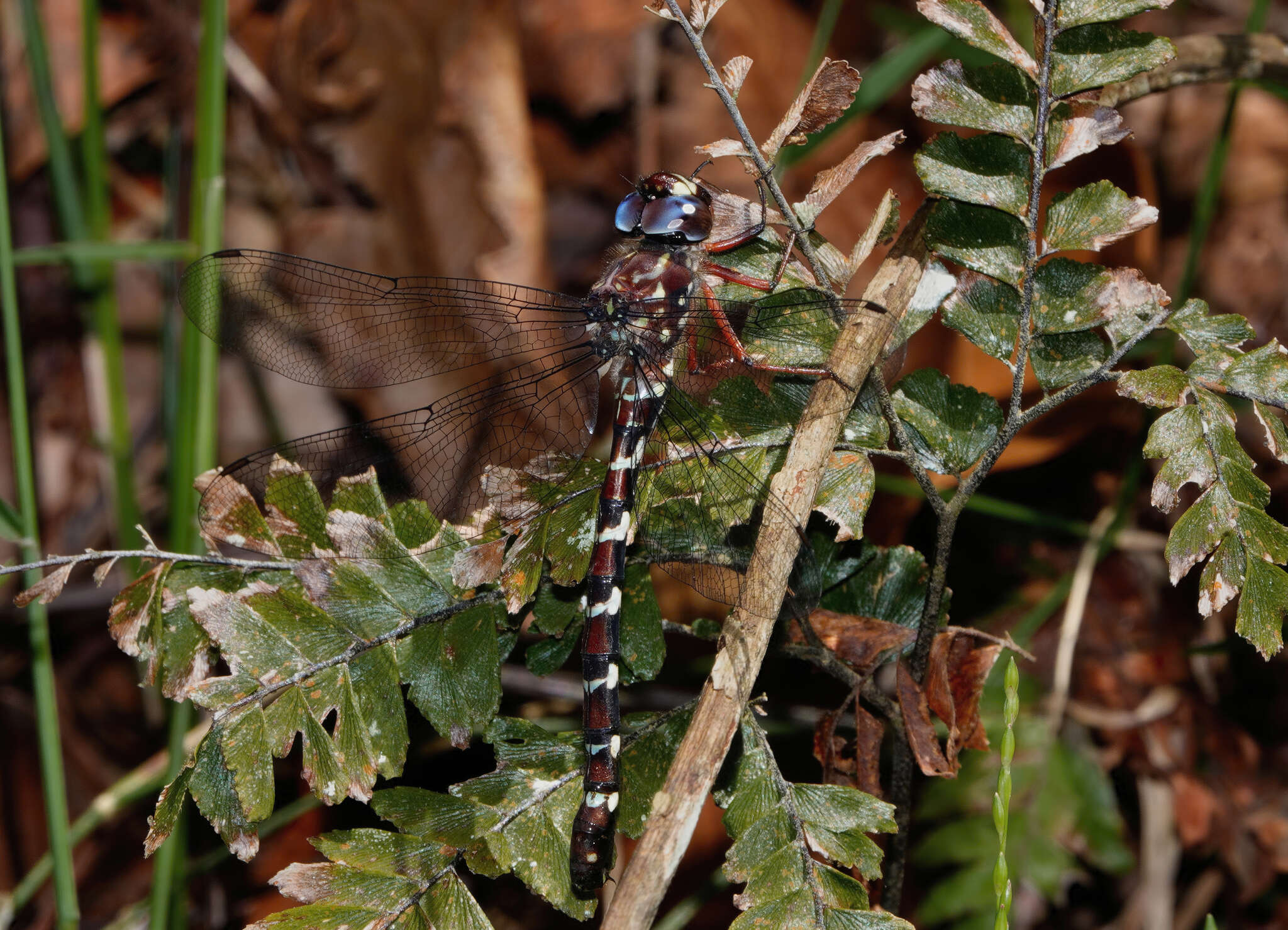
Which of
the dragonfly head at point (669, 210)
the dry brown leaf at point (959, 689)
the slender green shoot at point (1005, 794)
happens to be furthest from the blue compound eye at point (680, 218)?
the slender green shoot at point (1005, 794)

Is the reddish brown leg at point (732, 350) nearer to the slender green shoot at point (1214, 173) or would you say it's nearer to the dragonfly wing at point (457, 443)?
the dragonfly wing at point (457, 443)

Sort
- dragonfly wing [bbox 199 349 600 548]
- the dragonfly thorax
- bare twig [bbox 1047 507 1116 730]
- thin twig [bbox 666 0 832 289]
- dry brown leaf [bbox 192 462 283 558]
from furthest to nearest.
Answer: bare twig [bbox 1047 507 1116 730], the dragonfly thorax, dragonfly wing [bbox 199 349 600 548], dry brown leaf [bbox 192 462 283 558], thin twig [bbox 666 0 832 289]

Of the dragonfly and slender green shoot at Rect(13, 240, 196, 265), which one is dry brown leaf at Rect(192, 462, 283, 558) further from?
slender green shoot at Rect(13, 240, 196, 265)

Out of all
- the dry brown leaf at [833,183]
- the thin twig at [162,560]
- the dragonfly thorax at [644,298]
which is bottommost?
the thin twig at [162,560]

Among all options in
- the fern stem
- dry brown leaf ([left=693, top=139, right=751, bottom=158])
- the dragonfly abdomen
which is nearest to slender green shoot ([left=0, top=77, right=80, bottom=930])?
the dragonfly abdomen

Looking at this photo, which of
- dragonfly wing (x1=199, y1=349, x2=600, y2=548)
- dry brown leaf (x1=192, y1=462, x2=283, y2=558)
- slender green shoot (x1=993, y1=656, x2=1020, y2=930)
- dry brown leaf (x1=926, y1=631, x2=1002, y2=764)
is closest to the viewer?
slender green shoot (x1=993, y1=656, x2=1020, y2=930)

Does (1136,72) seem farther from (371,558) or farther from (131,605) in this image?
(131,605)
